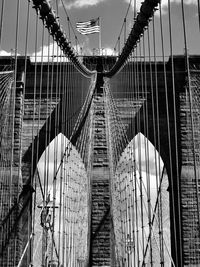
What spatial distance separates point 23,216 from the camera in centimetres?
1375

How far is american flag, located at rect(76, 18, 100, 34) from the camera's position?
16.5m

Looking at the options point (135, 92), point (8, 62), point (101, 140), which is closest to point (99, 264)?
point (101, 140)

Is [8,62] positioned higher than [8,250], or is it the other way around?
[8,62]

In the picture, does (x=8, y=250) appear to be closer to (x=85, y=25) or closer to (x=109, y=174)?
(x=109, y=174)

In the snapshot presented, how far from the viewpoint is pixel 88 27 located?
653 inches

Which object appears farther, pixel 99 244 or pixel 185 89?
pixel 185 89

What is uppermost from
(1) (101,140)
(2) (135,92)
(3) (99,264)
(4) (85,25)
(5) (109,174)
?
(4) (85,25)

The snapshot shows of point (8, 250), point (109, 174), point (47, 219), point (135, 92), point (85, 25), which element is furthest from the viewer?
point (85, 25)

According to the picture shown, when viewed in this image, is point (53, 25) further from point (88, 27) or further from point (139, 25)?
point (88, 27)

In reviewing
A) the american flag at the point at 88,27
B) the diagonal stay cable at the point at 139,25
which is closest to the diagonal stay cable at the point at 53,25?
the diagonal stay cable at the point at 139,25

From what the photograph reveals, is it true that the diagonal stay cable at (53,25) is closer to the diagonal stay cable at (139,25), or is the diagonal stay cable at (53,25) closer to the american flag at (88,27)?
the diagonal stay cable at (139,25)

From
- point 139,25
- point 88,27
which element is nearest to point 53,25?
point 139,25

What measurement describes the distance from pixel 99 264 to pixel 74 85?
14.5 ft

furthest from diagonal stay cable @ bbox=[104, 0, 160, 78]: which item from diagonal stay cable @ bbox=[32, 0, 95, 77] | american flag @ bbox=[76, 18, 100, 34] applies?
american flag @ bbox=[76, 18, 100, 34]
